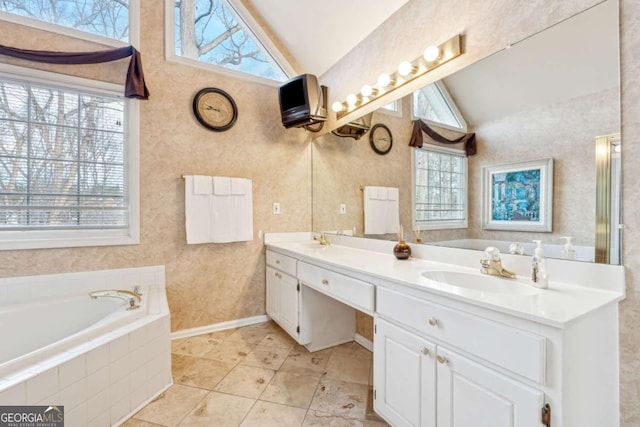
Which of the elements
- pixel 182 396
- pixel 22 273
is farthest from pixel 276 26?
pixel 182 396

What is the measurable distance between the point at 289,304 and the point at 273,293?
0.37m

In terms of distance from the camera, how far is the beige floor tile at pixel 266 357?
2.15 meters

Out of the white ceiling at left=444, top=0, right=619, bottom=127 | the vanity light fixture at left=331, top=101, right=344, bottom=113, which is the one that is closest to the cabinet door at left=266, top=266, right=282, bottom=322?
the vanity light fixture at left=331, top=101, right=344, bottom=113

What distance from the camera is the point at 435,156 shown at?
1888mm

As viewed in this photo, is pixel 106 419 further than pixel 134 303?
No

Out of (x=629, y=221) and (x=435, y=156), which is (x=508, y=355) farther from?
(x=435, y=156)

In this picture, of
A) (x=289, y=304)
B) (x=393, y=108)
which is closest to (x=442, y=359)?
(x=289, y=304)

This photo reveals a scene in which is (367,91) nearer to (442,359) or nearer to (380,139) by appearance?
(380,139)

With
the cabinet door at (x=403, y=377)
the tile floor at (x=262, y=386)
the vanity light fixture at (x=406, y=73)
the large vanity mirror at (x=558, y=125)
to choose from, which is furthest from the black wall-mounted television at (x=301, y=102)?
the tile floor at (x=262, y=386)

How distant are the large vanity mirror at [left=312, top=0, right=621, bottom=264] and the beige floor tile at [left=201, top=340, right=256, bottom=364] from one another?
1.59 metres

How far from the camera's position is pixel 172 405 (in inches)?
67.0

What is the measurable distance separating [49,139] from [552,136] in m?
3.15

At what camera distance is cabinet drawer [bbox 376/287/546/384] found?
895 mm

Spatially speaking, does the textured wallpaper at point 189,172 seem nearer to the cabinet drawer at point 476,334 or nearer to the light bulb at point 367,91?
the light bulb at point 367,91
